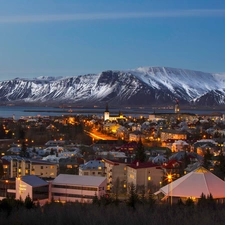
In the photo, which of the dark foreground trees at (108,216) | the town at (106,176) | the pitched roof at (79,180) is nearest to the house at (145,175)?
the town at (106,176)

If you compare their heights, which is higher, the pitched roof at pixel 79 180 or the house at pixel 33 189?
the pitched roof at pixel 79 180

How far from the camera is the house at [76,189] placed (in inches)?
386

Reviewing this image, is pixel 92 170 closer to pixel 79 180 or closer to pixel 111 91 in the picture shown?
pixel 79 180

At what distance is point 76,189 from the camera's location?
32.4 ft

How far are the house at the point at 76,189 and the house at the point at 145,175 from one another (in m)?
1.16

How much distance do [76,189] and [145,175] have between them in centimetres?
194

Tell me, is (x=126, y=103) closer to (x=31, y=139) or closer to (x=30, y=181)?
(x=31, y=139)

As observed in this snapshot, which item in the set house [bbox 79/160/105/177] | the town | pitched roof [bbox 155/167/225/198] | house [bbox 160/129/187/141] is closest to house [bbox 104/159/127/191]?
the town

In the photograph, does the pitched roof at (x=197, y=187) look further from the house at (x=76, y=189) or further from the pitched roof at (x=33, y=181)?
the pitched roof at (x=33, y=181)

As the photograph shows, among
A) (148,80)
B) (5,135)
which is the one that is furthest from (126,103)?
(5,135)

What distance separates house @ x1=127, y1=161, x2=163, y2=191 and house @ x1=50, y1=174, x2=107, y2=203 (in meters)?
1.16

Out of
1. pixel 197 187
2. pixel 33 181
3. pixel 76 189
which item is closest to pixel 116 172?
pixel 76 189

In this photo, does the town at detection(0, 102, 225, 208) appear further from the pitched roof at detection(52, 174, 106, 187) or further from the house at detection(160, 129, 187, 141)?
the house at detection(160, 129, 187, 141)

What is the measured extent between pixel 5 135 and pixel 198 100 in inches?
2967
